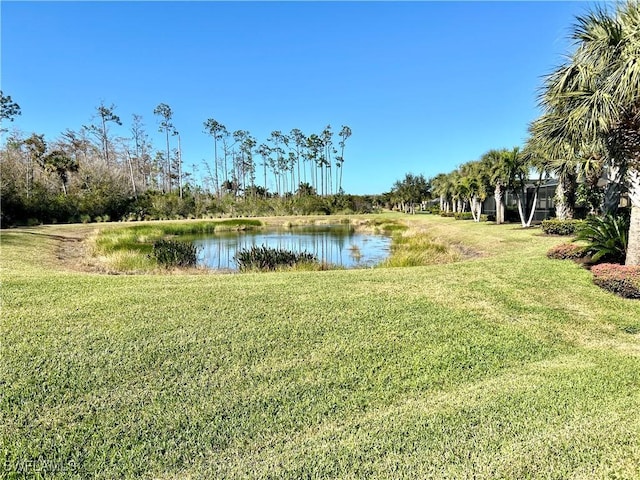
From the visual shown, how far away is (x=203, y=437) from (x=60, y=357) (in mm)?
2009

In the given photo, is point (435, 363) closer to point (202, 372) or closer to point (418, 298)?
point (418, 298)

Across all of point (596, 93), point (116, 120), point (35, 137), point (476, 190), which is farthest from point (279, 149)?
point (596, 93)

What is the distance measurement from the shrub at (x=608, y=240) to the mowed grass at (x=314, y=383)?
7.74ft

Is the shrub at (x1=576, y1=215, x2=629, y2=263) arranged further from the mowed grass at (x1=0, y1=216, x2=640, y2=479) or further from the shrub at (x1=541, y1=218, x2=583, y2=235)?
the shrub at (x1=541, y1=218, x2=583, y2=235)

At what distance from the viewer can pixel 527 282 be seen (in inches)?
268

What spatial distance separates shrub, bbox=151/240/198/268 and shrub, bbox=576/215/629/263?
10590 millimetres

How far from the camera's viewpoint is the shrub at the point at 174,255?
11336mm

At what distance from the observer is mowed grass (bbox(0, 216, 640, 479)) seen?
101 inches

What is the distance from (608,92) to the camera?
20.5 feet

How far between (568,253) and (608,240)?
2.95ft

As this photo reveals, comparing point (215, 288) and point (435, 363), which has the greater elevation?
point (215, 288)

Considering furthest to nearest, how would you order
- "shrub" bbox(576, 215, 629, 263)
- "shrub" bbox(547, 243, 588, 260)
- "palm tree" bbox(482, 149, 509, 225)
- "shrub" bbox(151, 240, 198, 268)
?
"palm tree" bbox(482, 149, 509, 225)
"shrub" bbox(151, 240, 198, 268)
"shrub" bbox(547, 243, 588, 260)
"shrub" bbox(576, 215, 629, 263)

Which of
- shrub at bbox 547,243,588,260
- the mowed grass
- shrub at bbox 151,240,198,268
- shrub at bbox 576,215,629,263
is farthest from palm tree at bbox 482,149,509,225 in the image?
shrub at bbox 151,240,198,268

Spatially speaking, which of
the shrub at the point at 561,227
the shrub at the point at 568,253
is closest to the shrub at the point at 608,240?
the shrub at the point at 568,253
